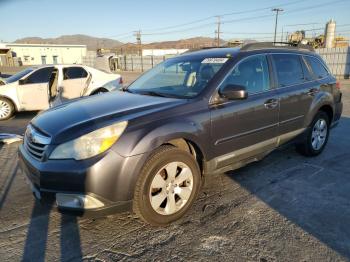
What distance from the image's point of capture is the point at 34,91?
898 centimetres

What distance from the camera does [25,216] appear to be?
3.34m

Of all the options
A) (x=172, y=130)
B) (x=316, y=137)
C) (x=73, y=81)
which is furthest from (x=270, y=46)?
(x=73, y=81)

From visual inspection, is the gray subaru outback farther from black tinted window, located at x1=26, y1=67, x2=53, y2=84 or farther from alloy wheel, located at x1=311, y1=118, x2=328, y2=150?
black tinted window, located at x1=26, y1=67, x2=53, y2=84

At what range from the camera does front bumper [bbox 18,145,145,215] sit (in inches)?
105

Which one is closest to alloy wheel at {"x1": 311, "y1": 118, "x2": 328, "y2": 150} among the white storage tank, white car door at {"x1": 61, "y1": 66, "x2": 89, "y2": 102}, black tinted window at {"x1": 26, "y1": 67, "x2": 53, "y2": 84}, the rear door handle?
the rear door handle

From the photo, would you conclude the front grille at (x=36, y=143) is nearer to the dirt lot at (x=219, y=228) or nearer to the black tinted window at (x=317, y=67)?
the dirt lot at (x=219, y=228)

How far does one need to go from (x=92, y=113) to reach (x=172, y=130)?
844mm

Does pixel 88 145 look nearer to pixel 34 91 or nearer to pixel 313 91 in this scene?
pixel 313 91

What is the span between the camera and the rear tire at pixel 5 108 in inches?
346

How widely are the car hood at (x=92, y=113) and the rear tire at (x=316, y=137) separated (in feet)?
8.44

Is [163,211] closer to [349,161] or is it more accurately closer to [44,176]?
[44,176]

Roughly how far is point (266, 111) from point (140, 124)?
1.85 metres

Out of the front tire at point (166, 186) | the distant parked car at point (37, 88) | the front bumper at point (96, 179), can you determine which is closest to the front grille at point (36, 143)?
the front bumper at point (96, 179)

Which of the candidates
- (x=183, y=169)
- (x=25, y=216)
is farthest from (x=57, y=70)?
(x=183, y=169)
